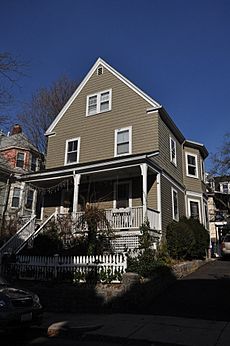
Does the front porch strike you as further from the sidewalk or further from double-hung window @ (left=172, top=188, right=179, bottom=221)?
the sidewalk

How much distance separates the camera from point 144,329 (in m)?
7.41

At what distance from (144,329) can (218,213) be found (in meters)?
26.8

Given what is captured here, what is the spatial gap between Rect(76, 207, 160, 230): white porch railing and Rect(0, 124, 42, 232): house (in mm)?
9947

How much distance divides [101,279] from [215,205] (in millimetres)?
26436

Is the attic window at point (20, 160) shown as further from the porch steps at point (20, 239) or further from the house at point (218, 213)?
the house at point (218, 213)

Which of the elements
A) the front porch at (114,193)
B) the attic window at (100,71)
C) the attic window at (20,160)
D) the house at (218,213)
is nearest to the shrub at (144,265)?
the front porch at (114,193)

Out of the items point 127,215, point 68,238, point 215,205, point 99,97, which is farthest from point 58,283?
point 215,205

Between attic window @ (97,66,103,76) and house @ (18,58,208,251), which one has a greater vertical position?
attic window @ (97,66,103,76)

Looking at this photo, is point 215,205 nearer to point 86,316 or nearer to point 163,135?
point 163,135

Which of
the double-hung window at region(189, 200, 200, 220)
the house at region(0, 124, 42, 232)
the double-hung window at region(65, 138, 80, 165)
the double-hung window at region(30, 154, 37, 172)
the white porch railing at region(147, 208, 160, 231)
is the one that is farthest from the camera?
the double-hung window at region(30, 154, 37, 172)

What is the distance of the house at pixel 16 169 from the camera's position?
24875 millimetres

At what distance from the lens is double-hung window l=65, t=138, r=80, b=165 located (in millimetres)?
19938

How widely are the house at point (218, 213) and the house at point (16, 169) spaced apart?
50.8 ft

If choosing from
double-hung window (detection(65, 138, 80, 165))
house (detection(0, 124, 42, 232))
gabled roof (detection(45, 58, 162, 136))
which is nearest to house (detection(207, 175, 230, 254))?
gabled roof (detection(45, 58, 162, 136))
